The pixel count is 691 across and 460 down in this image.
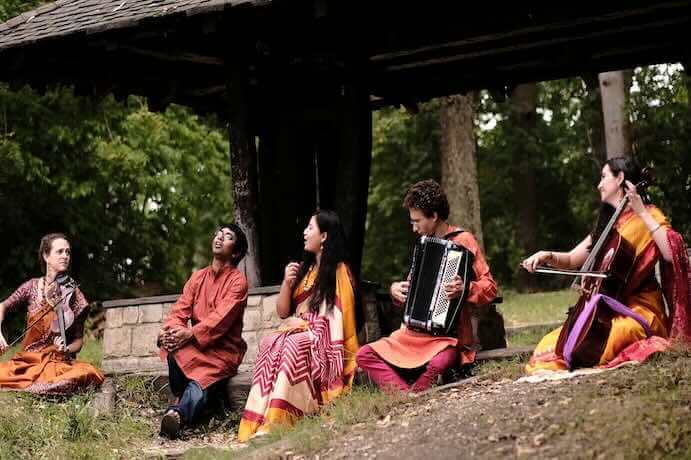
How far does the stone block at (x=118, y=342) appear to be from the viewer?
10203 millimetres

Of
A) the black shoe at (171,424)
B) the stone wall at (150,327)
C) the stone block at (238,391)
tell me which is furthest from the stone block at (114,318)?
the black shoe at (171,424)

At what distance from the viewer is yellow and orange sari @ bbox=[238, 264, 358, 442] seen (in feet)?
25.6

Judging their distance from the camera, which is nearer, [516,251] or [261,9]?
[261,9]

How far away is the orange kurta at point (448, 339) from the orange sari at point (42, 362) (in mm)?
2505

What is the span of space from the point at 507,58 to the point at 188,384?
4.61 metres

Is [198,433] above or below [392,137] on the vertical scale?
below

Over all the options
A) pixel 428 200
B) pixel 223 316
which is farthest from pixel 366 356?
pixel 223 316

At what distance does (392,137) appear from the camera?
77.7 feet

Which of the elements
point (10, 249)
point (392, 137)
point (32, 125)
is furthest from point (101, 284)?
point (392, 137)

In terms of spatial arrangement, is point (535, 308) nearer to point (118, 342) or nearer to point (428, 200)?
point (118, 342)

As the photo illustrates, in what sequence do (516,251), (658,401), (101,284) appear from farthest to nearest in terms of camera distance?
(516,251), (101,284), (658,401)

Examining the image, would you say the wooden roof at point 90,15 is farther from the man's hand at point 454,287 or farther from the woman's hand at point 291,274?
the man's hand at point 454,287

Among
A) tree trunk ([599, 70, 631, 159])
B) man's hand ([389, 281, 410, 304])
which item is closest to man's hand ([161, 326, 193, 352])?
man's hand ([389, 281, 410, 304])

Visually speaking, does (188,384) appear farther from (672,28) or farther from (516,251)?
(516,251)
